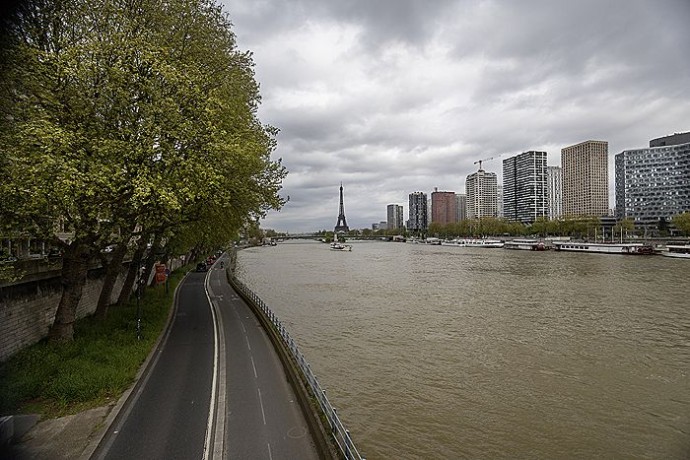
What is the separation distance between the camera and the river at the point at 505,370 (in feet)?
39.6

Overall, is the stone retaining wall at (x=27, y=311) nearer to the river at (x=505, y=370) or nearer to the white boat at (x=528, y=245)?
the river at (x=505, y=370)

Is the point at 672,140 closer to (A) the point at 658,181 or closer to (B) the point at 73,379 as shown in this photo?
(A) the point at 658,181

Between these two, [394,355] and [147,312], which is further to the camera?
[147,312]

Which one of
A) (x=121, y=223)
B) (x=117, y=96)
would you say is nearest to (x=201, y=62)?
(x=117, y=96)

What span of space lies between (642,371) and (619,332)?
6246 millimetres

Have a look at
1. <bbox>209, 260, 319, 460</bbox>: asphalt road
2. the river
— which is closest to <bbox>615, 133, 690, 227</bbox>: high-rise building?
the river

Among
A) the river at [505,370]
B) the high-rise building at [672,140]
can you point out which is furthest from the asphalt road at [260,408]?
the high-rise building at [672,140]

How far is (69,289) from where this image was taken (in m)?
16.0

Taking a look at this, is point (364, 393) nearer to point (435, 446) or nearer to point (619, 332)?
point (435, 446)

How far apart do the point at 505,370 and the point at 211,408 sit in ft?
37.1

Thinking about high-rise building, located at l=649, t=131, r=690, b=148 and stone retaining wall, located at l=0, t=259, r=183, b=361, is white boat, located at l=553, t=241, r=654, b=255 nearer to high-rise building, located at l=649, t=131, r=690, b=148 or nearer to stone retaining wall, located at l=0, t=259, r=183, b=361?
high-rise building, located at l=649, t=131, r=690, b=148

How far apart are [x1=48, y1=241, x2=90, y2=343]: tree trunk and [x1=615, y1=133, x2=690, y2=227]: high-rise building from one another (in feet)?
482

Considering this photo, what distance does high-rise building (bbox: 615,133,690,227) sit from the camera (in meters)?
128

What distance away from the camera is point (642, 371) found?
55.6 feet
